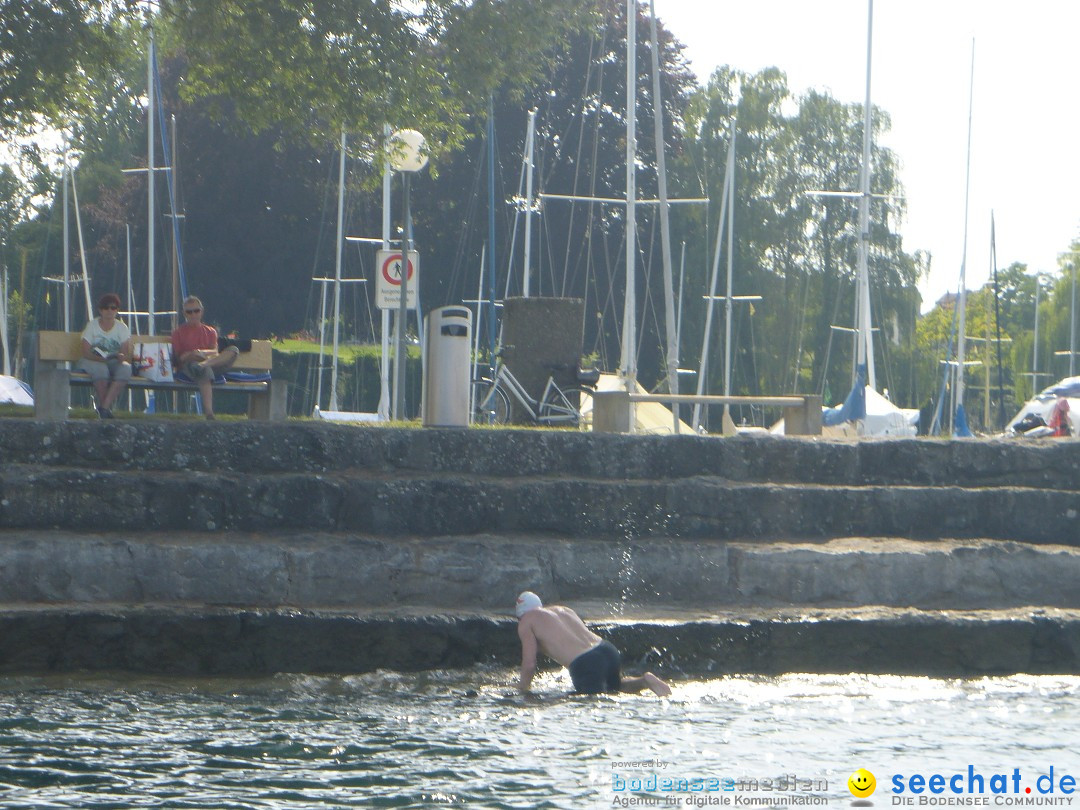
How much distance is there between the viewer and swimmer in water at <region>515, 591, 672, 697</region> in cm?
984

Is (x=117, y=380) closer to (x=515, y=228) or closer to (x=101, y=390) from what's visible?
(x=101, y=390)

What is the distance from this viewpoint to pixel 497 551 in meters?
11.4

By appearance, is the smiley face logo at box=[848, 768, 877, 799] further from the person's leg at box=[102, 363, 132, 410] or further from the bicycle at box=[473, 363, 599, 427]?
the bicycle at box=[473, 363, 599, 427]

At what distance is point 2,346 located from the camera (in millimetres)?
40750

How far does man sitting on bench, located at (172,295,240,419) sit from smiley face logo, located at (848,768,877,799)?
720 cm

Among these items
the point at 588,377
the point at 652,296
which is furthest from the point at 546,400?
the point at 652,296

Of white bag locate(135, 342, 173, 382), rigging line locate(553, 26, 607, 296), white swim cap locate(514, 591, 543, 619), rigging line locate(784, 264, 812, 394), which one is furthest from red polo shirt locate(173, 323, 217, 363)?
rigging line locate(784, 264, 812, 394)

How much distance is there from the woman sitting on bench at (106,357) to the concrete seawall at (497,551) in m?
1.24

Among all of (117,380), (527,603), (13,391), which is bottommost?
(527,603)

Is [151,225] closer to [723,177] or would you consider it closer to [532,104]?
[532,104]

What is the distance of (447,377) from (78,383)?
3392mm

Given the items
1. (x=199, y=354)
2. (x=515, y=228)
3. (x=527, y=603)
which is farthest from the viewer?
(x=515, y=228)

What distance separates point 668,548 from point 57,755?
554 cm

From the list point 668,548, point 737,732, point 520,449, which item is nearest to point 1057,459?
point 668,548
